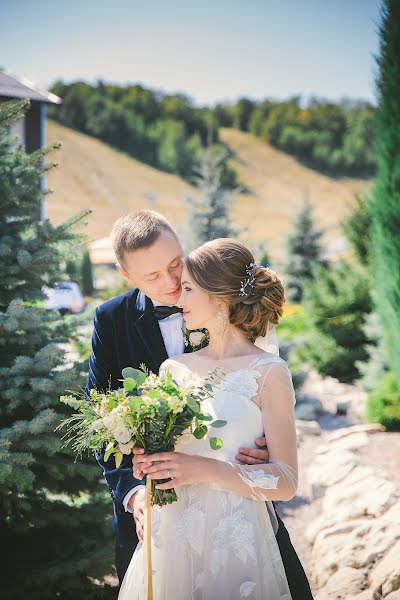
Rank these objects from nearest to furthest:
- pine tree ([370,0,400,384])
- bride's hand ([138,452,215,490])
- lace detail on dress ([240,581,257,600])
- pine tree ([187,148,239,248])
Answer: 1. bride's hand ([138,452,215,490])
2. lace detail on dress ([240,581,257,600])
3. pine tree ([370,0,400,384])
4. pine tree ([187,148,239,248])

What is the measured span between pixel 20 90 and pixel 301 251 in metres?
9.20

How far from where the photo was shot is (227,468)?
214 cm

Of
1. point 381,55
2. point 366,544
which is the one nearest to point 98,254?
point 381,55

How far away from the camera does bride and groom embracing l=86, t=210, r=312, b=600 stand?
2.17 m

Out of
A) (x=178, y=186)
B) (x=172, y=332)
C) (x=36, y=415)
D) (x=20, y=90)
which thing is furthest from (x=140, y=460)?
(x=178, y=186)

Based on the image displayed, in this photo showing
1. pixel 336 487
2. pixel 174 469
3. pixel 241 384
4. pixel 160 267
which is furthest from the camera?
pixel 336 487

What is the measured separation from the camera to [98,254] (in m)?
18.8

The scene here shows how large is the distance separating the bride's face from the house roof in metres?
10.6

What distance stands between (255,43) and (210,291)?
35.4 meters

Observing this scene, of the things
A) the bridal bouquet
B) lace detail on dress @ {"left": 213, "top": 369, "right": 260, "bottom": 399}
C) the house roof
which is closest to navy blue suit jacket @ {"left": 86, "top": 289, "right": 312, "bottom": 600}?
lace detail on dress @ {"left": 213, "top": 369, "right": 260, "bottom": 399}

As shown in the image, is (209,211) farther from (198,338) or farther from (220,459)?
(220,459)

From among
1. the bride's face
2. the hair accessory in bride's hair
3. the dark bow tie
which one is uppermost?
the hair accessory in bride's hair

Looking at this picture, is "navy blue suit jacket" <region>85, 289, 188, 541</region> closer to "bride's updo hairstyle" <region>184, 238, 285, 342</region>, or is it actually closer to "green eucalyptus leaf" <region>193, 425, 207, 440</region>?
"bride's updo hairstyle" <region>184, 238, 285, 342</region>

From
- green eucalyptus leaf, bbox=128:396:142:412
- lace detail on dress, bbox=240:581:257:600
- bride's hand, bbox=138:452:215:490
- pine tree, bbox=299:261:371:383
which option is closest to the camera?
green eucalyptus leaf, bbox=128:396:142:412
